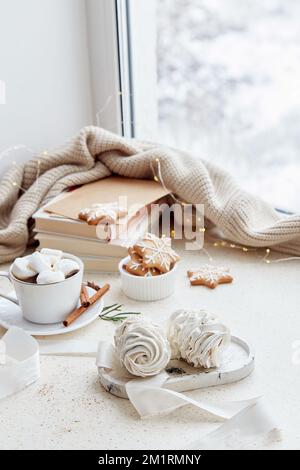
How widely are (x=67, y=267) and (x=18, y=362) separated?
0.56 feet

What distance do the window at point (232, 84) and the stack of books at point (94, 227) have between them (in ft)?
0.77

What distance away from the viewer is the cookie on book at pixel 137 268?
1069mm

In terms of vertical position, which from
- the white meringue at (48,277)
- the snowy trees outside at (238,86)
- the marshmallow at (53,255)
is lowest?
the white meringue at (48,277)

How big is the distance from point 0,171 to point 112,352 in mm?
642

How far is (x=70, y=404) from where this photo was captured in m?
0.81

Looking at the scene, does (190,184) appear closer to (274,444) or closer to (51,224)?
(51,224)

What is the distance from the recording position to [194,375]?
830 mm

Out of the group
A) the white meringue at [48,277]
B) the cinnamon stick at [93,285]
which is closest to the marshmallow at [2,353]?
the white meringue at [48,277]

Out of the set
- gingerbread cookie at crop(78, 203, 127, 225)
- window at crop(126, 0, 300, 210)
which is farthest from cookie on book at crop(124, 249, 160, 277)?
window at crop(126, 0, 300, 210)

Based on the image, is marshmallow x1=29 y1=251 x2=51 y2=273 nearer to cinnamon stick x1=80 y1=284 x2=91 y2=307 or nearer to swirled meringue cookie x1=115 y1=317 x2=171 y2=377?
cinnamon stick x1=80 y1=284 x2=91 y2=307

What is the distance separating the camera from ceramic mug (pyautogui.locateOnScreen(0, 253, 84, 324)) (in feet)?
3.09

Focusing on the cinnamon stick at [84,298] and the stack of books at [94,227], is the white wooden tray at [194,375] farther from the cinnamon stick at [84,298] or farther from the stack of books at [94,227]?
the stack of books at [94,227]

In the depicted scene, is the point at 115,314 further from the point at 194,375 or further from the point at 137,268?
the point at 194,375

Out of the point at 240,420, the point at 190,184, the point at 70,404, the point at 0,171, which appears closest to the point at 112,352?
the point at 70,404
